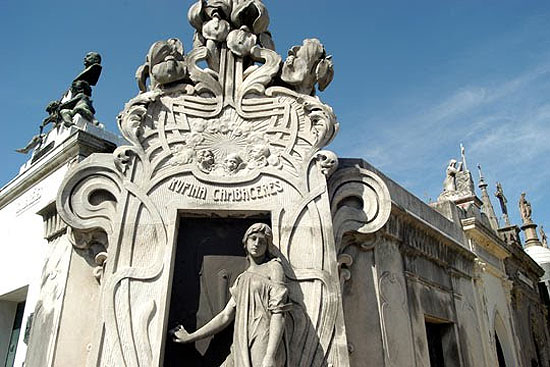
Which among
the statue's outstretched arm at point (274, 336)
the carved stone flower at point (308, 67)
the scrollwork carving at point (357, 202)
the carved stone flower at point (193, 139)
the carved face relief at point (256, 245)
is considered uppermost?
the carved stone flower at point (308, 67)

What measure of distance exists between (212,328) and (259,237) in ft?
3.46

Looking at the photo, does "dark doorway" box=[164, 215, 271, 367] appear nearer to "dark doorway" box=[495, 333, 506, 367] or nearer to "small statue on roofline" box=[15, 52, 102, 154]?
"small statue on roofline" box=[15, 52, 102, 154]

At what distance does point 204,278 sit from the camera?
5289mm

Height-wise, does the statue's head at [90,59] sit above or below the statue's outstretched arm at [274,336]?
above

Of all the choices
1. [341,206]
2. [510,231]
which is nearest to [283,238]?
[341,206]

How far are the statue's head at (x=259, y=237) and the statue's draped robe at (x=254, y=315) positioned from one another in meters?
0.34

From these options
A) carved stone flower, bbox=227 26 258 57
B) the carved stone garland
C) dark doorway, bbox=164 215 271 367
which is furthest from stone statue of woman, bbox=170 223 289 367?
carved stone flower, bbox=227 26 258 57

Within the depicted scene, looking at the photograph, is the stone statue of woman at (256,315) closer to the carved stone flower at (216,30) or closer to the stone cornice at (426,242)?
the stone cornice at (426,242)

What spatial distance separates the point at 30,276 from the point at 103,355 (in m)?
2.93

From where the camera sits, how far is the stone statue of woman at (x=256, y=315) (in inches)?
174

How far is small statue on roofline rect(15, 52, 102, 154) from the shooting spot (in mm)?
8203

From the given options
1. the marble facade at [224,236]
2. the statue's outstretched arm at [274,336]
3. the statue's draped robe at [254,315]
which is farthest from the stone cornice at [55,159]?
the statue's outstretched arm at [274,336]

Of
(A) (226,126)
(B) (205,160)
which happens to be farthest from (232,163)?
(A) (226,126)

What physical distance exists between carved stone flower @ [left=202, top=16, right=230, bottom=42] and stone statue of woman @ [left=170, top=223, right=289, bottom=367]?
3.29 m
